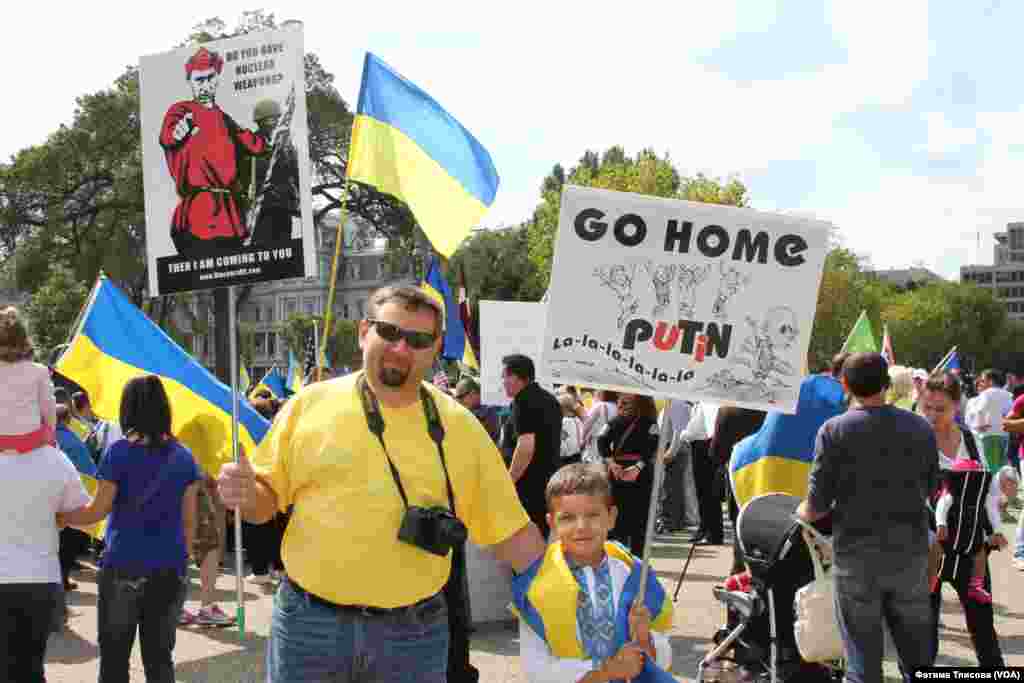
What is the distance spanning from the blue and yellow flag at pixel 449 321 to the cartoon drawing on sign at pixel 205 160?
612 centimetres

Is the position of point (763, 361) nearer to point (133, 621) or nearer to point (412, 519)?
point (412, 519)

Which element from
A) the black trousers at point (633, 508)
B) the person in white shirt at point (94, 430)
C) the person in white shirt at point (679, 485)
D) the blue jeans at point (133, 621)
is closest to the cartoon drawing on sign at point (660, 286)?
the blue jeans at point (133, 621)

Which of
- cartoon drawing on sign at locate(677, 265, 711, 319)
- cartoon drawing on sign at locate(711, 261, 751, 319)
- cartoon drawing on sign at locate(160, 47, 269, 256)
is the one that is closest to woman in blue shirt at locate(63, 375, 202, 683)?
cartoon drawing on sign at locate(160, 47, 269, 256)

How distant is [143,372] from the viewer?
807 centimetres

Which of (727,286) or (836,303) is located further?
(836,303)

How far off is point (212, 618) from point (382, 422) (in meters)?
5.92

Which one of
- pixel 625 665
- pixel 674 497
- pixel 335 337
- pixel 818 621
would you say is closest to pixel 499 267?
pixel 335 337

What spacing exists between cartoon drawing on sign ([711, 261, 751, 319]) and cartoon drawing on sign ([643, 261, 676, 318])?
0.19 m

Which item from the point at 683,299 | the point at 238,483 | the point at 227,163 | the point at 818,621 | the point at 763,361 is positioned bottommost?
the point at 818,621

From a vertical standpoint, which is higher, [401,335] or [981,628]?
[401,335]

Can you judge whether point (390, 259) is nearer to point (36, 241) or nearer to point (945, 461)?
point (36, 241)

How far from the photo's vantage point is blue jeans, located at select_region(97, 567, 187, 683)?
526 centimetres

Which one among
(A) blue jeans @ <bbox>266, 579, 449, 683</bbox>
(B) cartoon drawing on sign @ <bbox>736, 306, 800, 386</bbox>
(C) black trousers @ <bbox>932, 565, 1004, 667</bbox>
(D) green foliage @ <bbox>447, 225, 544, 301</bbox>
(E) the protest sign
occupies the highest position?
(D) green foliage @ <bbox>447, 225, 544, 301</bbox>

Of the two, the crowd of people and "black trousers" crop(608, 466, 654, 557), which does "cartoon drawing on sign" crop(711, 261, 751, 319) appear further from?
"black trousers" crop(608, 466, 654, 557)
